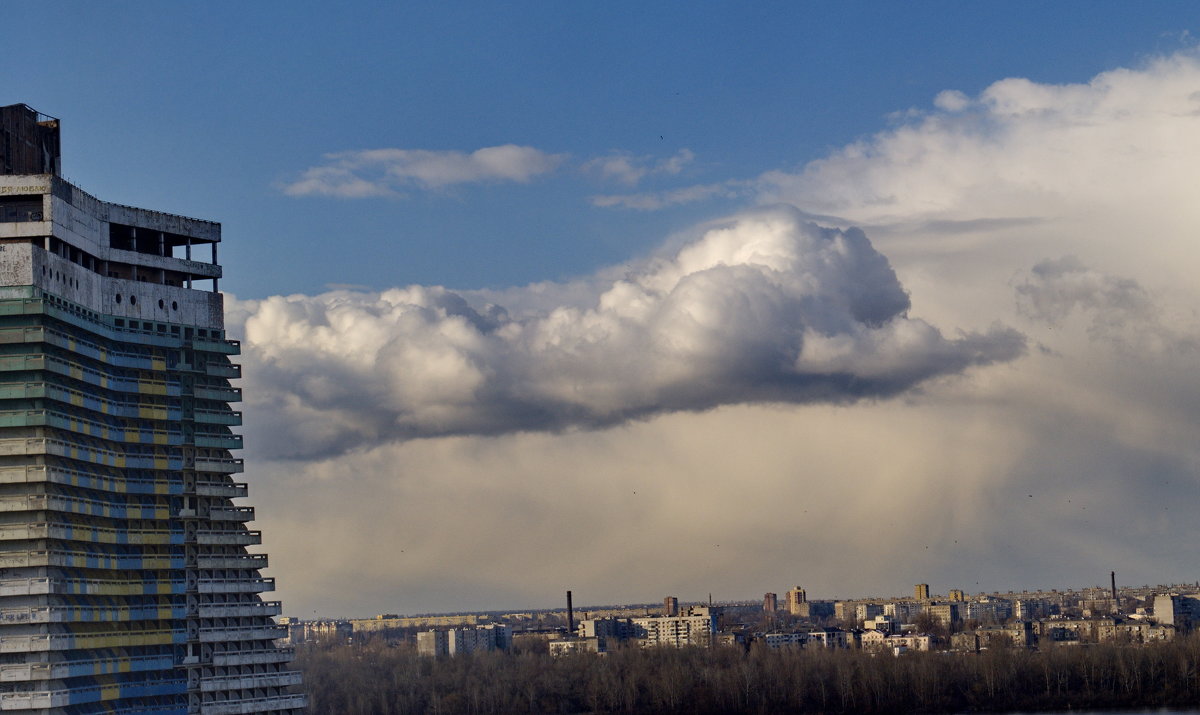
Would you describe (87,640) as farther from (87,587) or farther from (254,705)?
(254,705)

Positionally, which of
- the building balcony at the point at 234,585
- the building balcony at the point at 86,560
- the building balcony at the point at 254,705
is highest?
the building balcony at the point at 86,560

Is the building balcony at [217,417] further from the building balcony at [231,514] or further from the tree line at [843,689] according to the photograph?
the tree line at [843,689]

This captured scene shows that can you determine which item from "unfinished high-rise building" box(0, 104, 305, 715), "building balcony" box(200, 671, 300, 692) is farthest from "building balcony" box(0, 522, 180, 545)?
"building balcony" box(200, 671, 300, 692)

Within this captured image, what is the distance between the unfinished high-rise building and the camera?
83.6 metres

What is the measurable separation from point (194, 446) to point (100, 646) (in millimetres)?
13717

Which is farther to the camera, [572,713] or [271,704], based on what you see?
[572,713]

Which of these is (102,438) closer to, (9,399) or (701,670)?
(9,399)

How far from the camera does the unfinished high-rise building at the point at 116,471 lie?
83.6 m

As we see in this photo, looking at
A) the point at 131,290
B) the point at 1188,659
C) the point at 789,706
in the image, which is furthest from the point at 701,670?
the point at 131,290

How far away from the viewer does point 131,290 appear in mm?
93625

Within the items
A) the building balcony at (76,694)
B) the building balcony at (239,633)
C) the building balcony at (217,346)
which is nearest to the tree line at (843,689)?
the building balcony at (239,633)

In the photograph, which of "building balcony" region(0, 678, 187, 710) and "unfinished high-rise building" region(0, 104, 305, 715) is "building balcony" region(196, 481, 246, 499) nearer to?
"unfinished high-rise building" region(0, 104, 305, 715)

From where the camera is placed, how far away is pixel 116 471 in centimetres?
9169

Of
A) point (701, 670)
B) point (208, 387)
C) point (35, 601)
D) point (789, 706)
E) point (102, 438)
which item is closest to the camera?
point (35, 601)
